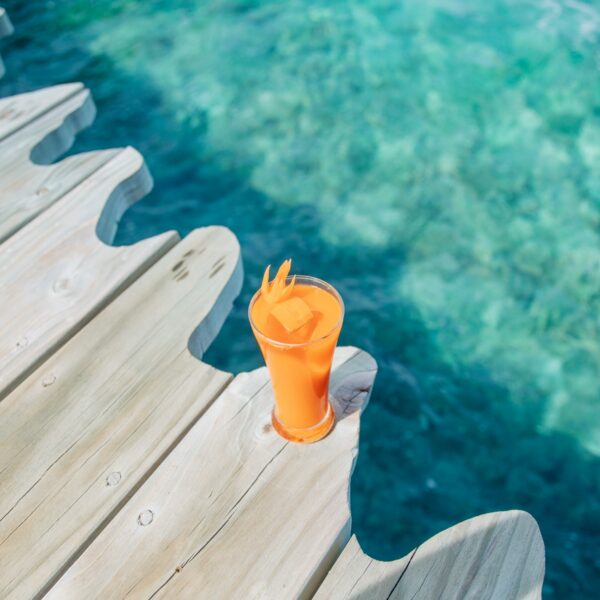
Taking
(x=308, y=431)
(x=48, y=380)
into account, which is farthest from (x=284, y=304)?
(x=48, y=380)

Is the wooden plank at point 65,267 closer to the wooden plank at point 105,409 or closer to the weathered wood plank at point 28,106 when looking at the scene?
the wooden plank at point 105,409

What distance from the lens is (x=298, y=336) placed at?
1154 millimetres

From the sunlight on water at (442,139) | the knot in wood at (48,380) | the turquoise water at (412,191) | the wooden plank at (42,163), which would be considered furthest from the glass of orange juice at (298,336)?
the sunlight on water at (442,139)

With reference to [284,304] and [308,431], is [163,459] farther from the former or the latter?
[284,304]

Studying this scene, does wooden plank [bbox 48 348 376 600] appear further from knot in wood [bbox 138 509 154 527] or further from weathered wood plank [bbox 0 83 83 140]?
weathered wood plank [bbox 0 83 83 140]

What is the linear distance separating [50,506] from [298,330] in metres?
0.60

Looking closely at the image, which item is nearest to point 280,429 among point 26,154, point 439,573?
point 439,573

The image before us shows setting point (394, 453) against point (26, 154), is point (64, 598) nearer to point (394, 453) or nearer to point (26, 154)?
point (394, 453)

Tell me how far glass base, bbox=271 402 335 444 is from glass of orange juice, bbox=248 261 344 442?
0.01 metres

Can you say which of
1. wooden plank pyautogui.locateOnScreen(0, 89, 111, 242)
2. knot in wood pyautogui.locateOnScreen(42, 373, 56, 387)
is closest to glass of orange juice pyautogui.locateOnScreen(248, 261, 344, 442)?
knot in wood pyautogui.locateOnScreen(42, 373, 56, 387)

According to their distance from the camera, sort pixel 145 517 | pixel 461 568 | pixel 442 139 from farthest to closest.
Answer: pixel 442 139 < pixel 145 517 < pixel 461 568

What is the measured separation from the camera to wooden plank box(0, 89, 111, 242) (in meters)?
2.00

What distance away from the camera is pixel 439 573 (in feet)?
3.74

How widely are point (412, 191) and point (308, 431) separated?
1.88m
